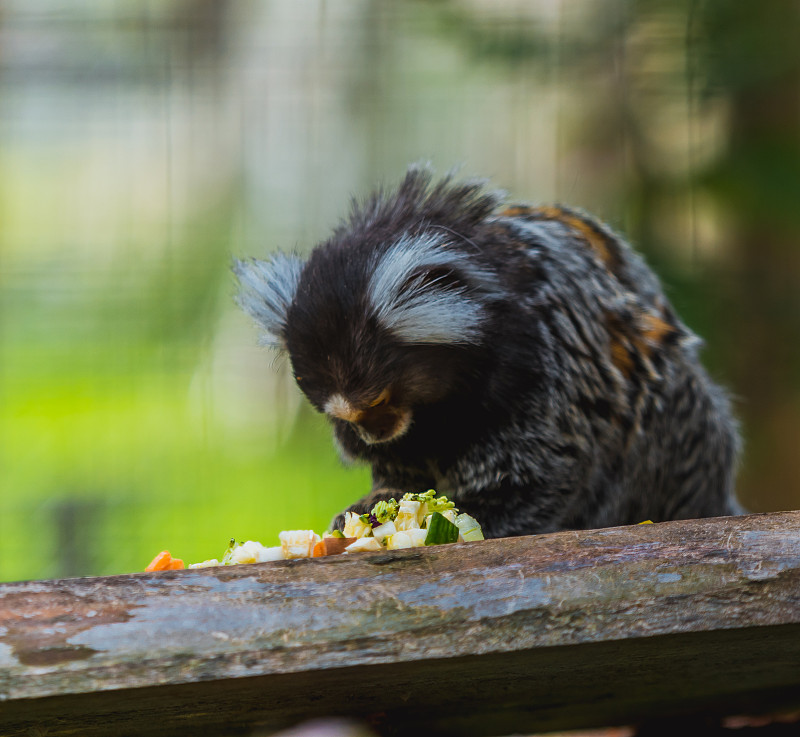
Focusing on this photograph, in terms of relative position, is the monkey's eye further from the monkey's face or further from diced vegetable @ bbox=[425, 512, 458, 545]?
diced vegetable @ bbox=[425, 512, 458, 545]

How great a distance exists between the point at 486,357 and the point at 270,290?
43 centimetres

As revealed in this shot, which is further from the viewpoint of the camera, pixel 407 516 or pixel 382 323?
pixel 382 323

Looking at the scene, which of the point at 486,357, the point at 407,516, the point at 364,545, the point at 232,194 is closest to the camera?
the point at 364,545

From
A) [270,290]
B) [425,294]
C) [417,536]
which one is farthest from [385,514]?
[270,290]

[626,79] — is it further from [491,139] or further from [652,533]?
[652,533]

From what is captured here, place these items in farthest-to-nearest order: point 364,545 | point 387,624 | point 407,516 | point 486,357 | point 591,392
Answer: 1. point 591,392
2. point 486,357
3. point 407,516
4. point 364,545
5. point 387,624

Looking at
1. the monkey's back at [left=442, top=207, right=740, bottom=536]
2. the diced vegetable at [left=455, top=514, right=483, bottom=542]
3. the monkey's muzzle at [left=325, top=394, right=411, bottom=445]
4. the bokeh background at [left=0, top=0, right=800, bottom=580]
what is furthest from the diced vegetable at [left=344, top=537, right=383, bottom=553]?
the bokeh background at [left=0, top=0, right=800, bottom=580]

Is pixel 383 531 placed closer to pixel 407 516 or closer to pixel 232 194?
pixel 407 516

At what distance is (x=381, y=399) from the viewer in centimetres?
167

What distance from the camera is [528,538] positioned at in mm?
1179

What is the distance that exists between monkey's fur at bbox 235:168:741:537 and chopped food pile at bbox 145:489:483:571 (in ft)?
0.83

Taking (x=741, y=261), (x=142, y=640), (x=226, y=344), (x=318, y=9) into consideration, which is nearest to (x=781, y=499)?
(x=741, y=261)

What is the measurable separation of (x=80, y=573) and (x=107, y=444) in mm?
456

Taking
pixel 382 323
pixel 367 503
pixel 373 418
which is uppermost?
pixel 382 323
